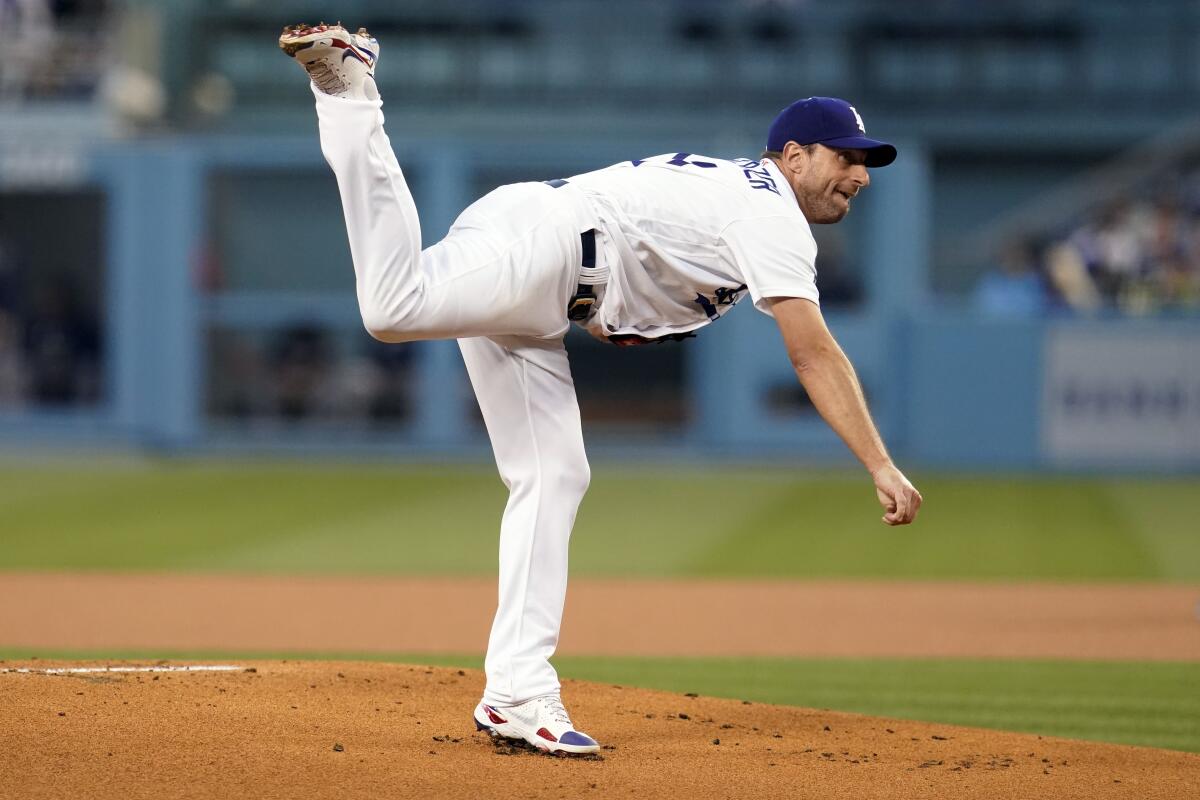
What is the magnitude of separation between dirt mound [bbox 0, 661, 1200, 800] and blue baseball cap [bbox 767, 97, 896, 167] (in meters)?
1.62

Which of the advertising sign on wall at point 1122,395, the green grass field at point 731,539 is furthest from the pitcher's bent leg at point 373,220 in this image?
the advertising sign on wall at point 1122,395

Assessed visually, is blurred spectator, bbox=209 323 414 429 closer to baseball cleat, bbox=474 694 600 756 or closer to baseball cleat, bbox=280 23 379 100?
baseball cleat, bbox=474 694 600 756

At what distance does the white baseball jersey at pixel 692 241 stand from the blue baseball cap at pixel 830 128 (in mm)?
119

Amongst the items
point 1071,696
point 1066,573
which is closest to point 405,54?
point 1066,573

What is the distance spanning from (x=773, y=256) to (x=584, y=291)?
51cm

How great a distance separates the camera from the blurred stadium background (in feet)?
37.7

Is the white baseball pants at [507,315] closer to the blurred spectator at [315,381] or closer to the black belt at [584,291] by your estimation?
the black belt at [584,291]

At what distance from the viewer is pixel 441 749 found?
14.5ft

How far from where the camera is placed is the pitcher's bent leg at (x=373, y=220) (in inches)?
162

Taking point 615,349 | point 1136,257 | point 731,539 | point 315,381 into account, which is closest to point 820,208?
point 731,539

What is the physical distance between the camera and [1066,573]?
9312 mm

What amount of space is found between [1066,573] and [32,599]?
5490 mm

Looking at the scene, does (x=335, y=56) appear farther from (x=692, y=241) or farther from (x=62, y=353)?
(x=62, y=353)

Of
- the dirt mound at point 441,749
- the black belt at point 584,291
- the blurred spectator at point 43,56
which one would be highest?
the blurred spectator at point 43,56
